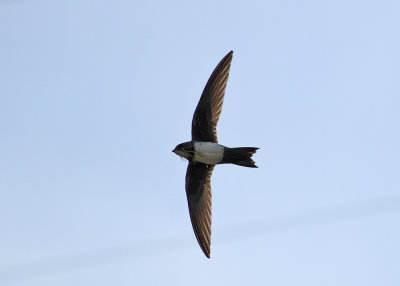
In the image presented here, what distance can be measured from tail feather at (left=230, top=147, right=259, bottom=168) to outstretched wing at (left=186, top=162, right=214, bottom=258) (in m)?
0.95

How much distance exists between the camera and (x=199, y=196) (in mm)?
10336

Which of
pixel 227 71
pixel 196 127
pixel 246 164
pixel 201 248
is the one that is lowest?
pixel 201 248

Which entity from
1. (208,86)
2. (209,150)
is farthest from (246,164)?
(208,86)

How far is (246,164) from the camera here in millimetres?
9227

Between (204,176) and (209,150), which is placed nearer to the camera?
(209,150)

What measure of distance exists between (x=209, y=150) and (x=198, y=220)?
1166mm

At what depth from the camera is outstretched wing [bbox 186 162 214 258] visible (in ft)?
33.3

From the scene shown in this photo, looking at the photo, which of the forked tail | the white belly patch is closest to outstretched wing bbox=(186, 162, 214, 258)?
the white belly patch

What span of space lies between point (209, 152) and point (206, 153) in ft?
0.20

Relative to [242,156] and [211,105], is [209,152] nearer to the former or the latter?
[242,156]

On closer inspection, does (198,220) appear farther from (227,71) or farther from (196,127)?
(227,71)

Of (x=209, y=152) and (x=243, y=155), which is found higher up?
(x=209, y=152)

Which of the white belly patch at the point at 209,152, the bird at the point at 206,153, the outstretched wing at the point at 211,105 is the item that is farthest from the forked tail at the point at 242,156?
the outstretched wing at the point at 211,105

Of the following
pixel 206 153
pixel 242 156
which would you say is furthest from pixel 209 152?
pixel 242 156
